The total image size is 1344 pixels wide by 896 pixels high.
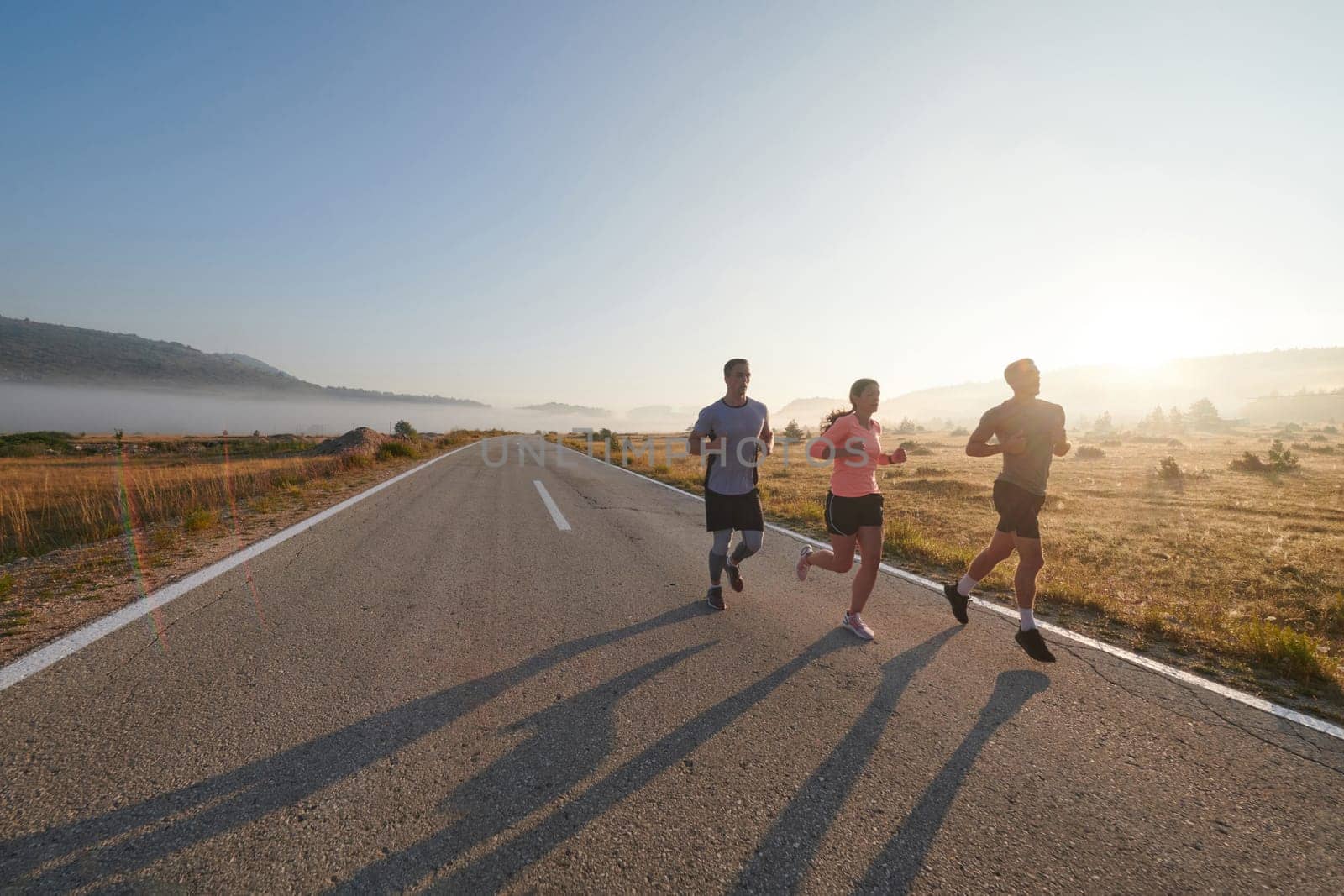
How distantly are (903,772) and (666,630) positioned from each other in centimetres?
190

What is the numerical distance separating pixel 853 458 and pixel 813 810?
257cm

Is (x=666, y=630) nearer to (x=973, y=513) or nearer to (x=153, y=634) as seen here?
(x=153, y=634)

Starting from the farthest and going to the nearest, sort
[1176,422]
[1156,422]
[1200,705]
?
[1176,422], [1156,422], [1200,705]

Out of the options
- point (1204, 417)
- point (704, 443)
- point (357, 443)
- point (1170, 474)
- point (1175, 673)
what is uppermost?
point (1204, 417)

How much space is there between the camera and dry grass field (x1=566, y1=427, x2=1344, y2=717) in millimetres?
3807

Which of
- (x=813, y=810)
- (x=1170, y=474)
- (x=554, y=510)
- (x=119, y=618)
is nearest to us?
(x=813, y=810)

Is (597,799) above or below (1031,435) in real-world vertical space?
below

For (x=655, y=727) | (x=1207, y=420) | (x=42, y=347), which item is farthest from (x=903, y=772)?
(x=42, y=347)

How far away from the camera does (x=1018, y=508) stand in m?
3.85

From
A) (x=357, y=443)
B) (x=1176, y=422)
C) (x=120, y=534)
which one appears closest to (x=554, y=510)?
(x=120, y=534)

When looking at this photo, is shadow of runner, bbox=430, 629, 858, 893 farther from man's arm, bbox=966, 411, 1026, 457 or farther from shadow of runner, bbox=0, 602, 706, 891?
man's arm, bbox=966, 411, 1026, 457

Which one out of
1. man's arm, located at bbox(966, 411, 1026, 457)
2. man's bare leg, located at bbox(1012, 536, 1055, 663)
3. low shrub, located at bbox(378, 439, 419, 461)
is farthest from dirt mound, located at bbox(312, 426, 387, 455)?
man's bare leg, located at bbox(1012, 536, 1055, 663)

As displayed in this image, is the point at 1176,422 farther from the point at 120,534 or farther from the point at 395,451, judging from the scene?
the point at 120,534

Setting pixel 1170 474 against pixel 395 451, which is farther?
pixel 395 451
